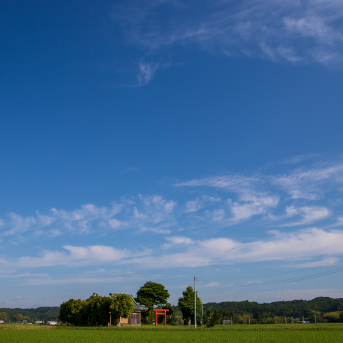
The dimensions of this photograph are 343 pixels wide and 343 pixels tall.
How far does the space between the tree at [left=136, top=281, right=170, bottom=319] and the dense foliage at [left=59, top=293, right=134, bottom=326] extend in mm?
12859

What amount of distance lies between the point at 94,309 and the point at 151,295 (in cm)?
1665

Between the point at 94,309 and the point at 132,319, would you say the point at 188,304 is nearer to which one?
the point at 132,319

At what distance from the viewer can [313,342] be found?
2644 cm

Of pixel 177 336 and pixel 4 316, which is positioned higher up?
pixel 177 336

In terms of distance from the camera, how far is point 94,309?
63844 millimetres

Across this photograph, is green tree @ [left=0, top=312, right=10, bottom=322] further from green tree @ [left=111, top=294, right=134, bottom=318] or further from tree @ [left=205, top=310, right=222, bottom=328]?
tree @ [left=205, top=310, right=222, bottom=328]

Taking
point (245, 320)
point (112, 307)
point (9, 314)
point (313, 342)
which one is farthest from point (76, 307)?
point (9, 314)

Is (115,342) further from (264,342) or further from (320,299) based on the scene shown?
(320,299)

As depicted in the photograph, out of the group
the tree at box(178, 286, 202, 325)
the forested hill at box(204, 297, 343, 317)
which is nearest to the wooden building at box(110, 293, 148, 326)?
the tree at box(178, 286, 202, 325)

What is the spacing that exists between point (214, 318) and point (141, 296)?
23180 mm

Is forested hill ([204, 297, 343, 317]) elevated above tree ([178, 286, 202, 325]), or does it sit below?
below

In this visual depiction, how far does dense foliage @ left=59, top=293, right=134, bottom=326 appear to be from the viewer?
59656 mm

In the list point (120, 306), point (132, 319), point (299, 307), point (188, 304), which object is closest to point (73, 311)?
point (132, 319)

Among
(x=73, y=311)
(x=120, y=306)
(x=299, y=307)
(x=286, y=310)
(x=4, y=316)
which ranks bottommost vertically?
(x=4, y=316)
